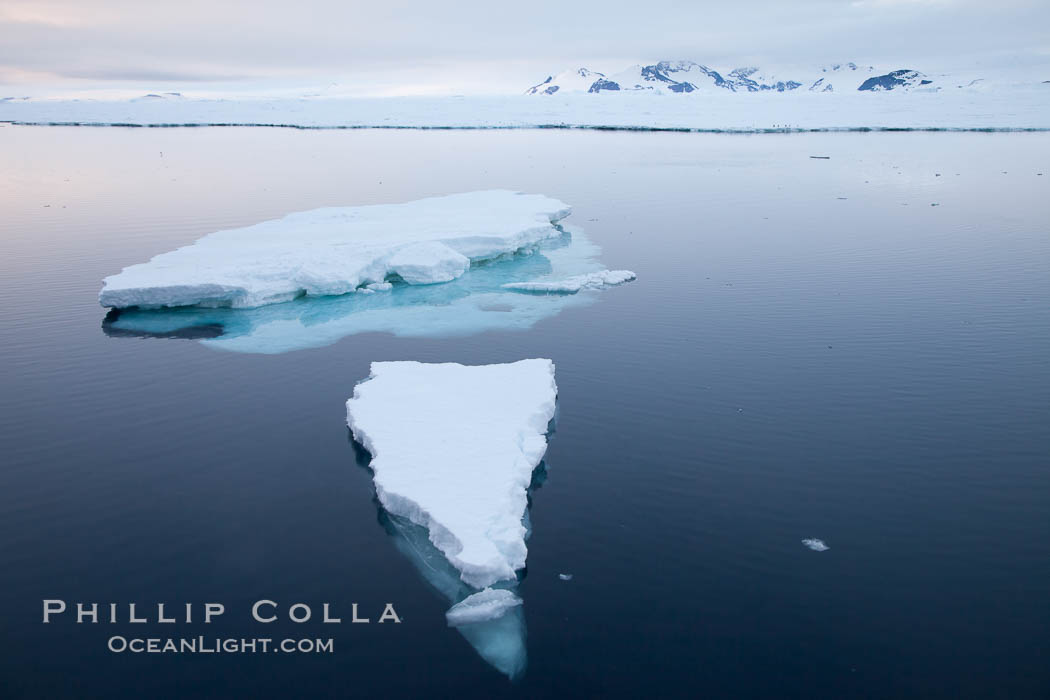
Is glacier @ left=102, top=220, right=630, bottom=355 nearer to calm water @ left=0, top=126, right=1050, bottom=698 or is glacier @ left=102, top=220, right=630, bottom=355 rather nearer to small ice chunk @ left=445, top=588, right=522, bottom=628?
calm water @ left=0, top=126, right=1050, bottom=698

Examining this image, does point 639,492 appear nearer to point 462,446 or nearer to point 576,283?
point 462,446

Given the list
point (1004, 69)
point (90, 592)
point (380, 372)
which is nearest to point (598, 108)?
point (380, 372)

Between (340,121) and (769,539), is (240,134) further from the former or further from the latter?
(769,539)

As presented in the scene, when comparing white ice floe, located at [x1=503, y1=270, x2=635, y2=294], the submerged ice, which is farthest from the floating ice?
white ice floe, located at [x1=503, y1=270, x2=635, y2=294]

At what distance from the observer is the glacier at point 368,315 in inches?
475

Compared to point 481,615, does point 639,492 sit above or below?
above

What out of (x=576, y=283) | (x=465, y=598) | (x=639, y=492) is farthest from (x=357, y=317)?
(x=465, y=598)

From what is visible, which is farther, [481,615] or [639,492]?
[639,492]

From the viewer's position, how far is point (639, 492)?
7.49 metres

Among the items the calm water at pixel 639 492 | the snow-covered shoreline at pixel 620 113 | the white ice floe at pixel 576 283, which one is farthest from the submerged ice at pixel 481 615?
the snow-covered shoreline at pixel 620 113

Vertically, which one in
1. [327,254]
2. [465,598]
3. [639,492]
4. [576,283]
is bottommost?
[465,598]

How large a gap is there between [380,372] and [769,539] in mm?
5424

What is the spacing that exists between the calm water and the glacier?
0.42m

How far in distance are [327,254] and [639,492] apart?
30.0 feet
